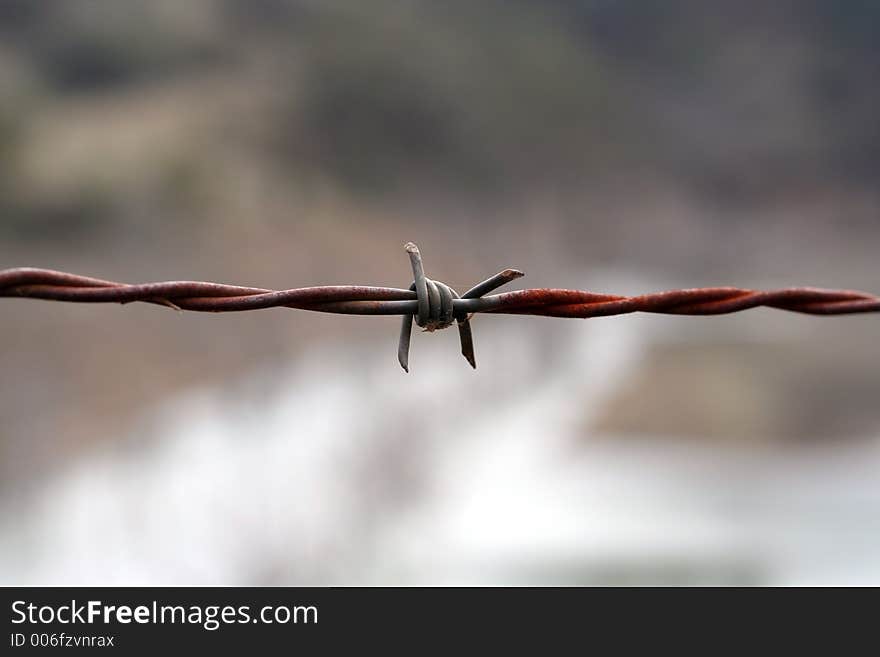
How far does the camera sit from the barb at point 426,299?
2.60 ft

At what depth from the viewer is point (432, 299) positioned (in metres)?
0.87

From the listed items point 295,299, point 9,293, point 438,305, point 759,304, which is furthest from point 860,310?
point 9,293

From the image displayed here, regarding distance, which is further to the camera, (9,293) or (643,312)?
(643,312)

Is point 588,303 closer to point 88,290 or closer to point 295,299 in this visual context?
point 295,299

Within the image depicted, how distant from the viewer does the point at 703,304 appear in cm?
92

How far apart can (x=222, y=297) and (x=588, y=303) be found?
1.43ft

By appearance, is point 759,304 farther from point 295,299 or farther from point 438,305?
point 295,299

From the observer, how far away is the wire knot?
33.8 inches

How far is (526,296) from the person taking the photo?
34.9 inches

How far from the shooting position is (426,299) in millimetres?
860

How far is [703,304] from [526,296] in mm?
227

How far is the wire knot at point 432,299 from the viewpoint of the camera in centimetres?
86

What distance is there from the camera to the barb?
79 centimetres

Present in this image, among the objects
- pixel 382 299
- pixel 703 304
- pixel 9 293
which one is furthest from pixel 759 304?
pixel 9 293
